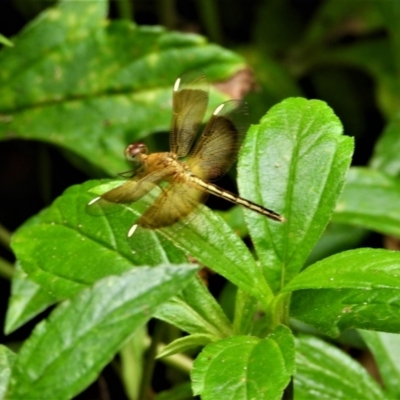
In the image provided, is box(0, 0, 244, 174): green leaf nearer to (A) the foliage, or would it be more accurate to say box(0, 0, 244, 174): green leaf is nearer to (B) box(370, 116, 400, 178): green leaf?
(A) the foliage

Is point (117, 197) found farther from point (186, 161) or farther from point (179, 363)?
point (179, 363)

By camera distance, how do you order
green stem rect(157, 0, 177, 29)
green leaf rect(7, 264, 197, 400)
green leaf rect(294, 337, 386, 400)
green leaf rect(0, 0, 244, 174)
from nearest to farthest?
green leaf rect(7, 264, 197, 400) → green leaf rect(294, 337, 386, 400) → green leaf rect(0, 0, 244, 174) → green stem rect(157, 0, 177, 29)

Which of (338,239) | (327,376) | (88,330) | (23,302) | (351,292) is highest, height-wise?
(88,330)

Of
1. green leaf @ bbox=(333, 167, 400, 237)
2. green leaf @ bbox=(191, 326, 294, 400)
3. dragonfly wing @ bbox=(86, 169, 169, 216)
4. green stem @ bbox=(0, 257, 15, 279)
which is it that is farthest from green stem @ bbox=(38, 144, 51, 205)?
green leaf @ bbox=(191, 326, 294, 400)

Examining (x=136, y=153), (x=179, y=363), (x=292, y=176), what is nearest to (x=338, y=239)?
(x=179, y=363)

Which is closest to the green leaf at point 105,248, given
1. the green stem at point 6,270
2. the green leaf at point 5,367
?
the green leaf at point 5,367

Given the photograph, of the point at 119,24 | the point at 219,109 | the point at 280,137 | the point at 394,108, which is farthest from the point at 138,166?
the point at 394,108
